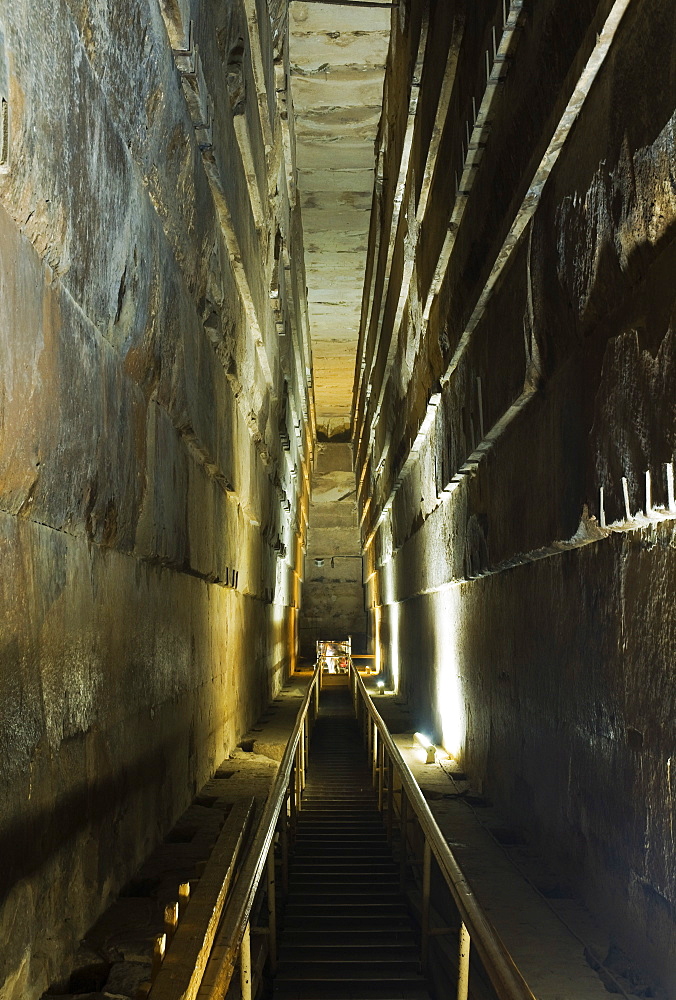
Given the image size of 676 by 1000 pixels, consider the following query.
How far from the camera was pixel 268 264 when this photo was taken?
8.65m

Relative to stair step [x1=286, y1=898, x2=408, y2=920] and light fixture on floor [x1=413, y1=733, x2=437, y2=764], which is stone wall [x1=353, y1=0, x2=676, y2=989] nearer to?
light fixture on floor [x1=413, y1=733, x2=437, y2=764]

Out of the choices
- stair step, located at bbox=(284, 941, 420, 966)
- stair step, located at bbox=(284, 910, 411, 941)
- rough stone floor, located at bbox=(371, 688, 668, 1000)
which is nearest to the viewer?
rough stone floor, located at bbox=(371, 688, 668, 1000)

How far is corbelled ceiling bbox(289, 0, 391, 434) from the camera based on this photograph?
10.2 metres

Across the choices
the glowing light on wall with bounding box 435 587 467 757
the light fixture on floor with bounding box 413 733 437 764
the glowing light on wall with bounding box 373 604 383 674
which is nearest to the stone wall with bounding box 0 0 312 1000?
the light fixture on floor with bounding box 413 733 437 764

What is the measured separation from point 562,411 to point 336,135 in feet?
32.2

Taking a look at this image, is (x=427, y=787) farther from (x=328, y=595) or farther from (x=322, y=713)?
(x=328, y=595)

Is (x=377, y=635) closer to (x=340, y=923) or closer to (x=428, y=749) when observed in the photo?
(x=428, y=749)

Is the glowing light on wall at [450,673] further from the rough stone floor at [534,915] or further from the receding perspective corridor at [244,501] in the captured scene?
the rough stone floor at [534,915]

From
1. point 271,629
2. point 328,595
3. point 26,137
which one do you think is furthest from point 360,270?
point 26,137

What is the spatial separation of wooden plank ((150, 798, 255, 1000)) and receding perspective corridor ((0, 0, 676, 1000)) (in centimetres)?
1

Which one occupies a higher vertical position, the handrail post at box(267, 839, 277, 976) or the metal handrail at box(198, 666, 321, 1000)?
the metal handrail at box(198, 666, 321, 1000)

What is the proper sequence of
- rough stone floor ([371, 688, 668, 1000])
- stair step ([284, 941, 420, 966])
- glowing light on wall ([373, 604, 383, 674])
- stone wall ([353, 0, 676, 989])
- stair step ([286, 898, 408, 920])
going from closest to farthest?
stone wall ([353, 0, 676, 989]) → rough stone floor ([371, 688, 668, 1000]) → stair step ([284, 941, 420, 966]) → stair step ([286, 898, 408, 920]) → glowing light on wall ([373, 604, 383, 674])

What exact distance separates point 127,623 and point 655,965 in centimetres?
230

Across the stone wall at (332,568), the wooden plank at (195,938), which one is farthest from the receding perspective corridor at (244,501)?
the stone wall at (332,568)
